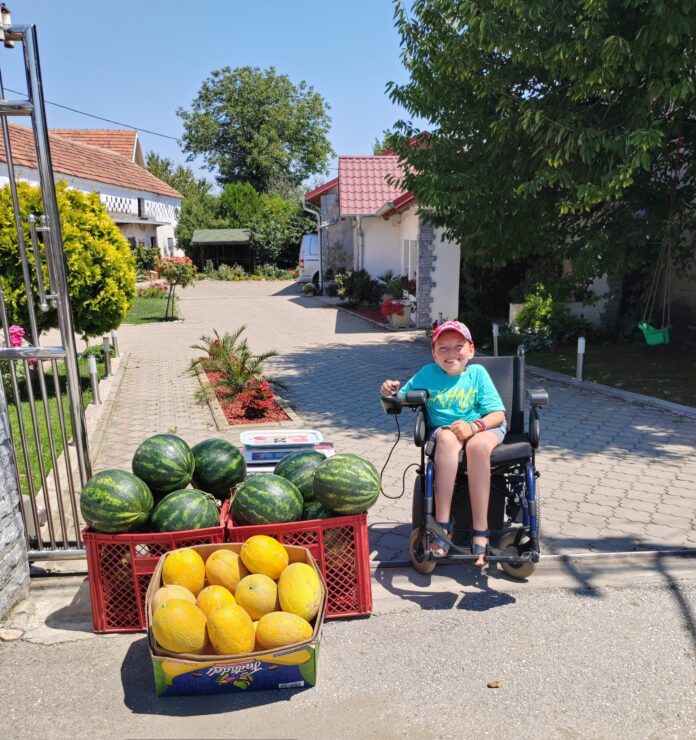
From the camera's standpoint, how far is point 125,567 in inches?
134

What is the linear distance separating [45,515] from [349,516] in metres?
2.55

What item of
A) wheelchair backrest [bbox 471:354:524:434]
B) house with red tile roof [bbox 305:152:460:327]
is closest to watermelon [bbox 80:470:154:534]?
wheelchair backrest [bbox 471:354:524:434]

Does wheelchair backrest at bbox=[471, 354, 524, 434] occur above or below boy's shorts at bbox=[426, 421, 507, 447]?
above

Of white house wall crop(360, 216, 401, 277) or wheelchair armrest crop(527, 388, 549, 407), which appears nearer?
wheelchair armrest crop(527, 388, 549, 407)

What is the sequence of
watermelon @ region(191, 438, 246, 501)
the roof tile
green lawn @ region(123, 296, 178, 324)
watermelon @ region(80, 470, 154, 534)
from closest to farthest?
watermelon @ region(80, 470, 154, 534), watermelon @ region(191, 438, 246, 501), the roof tile, green lawn @ region(123, 296, 178, 324)

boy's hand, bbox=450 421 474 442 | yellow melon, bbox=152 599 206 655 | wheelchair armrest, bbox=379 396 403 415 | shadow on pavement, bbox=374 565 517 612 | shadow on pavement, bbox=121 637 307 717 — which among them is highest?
wheelchair armrest, bbox=379 396 403 415

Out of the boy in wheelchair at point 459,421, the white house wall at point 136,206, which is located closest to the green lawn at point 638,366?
the boy in wheelchair at point 459,421

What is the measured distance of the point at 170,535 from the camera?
10.9 feet

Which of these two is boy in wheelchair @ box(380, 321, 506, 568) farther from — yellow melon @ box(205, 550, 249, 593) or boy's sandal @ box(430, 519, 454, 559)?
yellow melon @ box(205, 550, 249, 593)

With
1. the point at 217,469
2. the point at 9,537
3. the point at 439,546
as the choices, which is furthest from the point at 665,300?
the point at 9,537

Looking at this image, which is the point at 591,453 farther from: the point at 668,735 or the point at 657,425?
the point at 668,735

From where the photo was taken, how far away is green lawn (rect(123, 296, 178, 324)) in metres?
19.3

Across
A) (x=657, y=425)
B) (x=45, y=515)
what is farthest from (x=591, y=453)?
(x=45, y=515)

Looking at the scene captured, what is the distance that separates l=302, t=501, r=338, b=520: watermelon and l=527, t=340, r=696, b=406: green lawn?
6.34 meters
